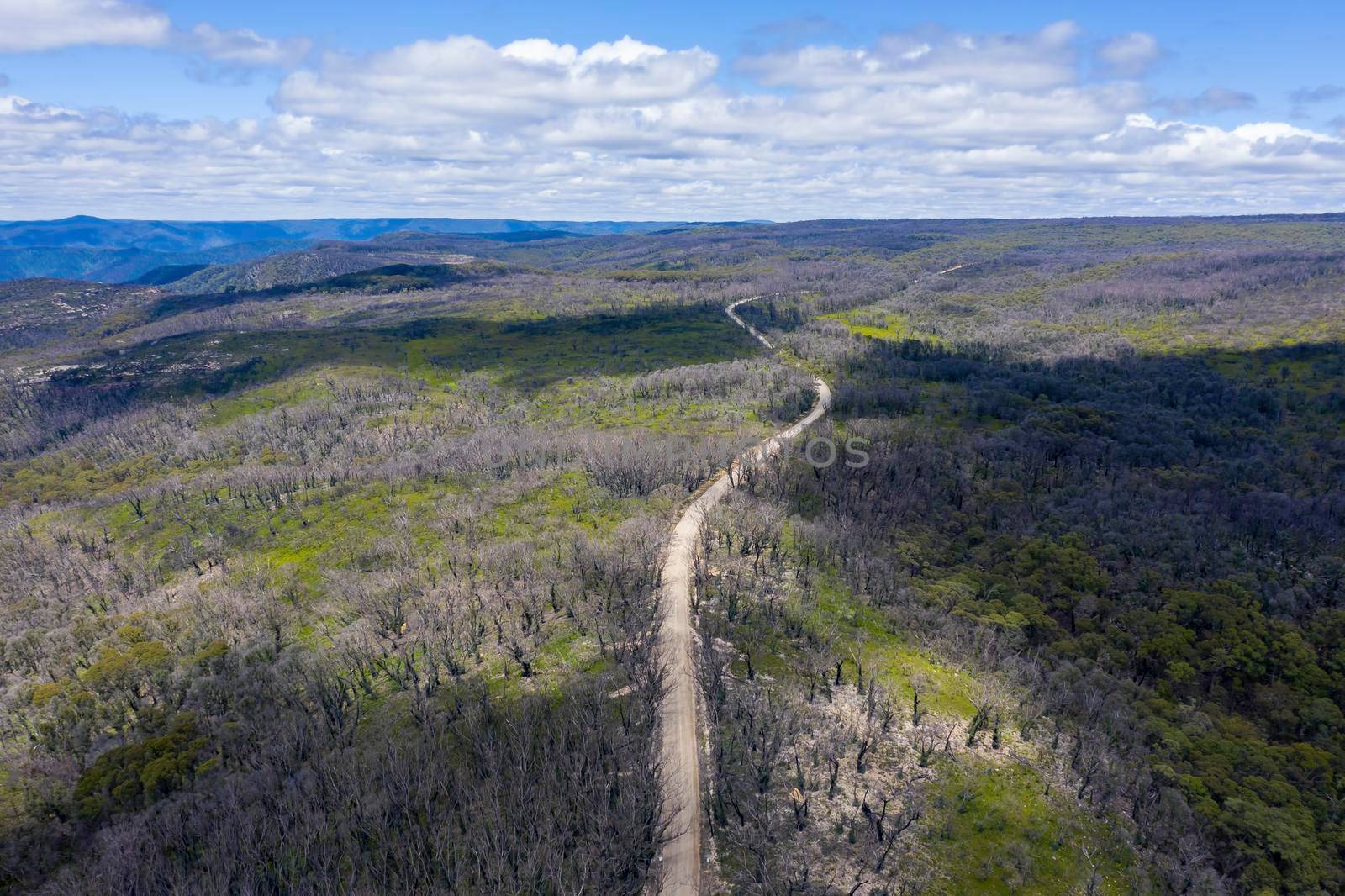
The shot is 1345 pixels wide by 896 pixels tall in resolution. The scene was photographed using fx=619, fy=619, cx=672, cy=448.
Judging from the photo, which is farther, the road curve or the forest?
the forest

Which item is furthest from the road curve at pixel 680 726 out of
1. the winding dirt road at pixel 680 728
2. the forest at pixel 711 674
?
the forest at pixel 711 674

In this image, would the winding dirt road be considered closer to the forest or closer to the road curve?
the road curve

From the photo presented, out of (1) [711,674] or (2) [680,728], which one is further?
(1) [711,674]

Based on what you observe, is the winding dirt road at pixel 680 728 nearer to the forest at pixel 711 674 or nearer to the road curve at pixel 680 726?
the road curve at pixel 680 726

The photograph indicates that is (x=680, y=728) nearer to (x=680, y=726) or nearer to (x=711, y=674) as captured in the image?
(x=680, y=726)

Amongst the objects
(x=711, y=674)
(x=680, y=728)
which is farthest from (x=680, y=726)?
(x=711, y=674)

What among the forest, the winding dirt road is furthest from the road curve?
the forest

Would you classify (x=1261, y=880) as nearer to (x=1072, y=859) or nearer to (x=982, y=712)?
(x=1072, y=859)

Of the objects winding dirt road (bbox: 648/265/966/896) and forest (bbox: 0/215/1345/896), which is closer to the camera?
winding dirt road (bbox: 648/265/966/896)
